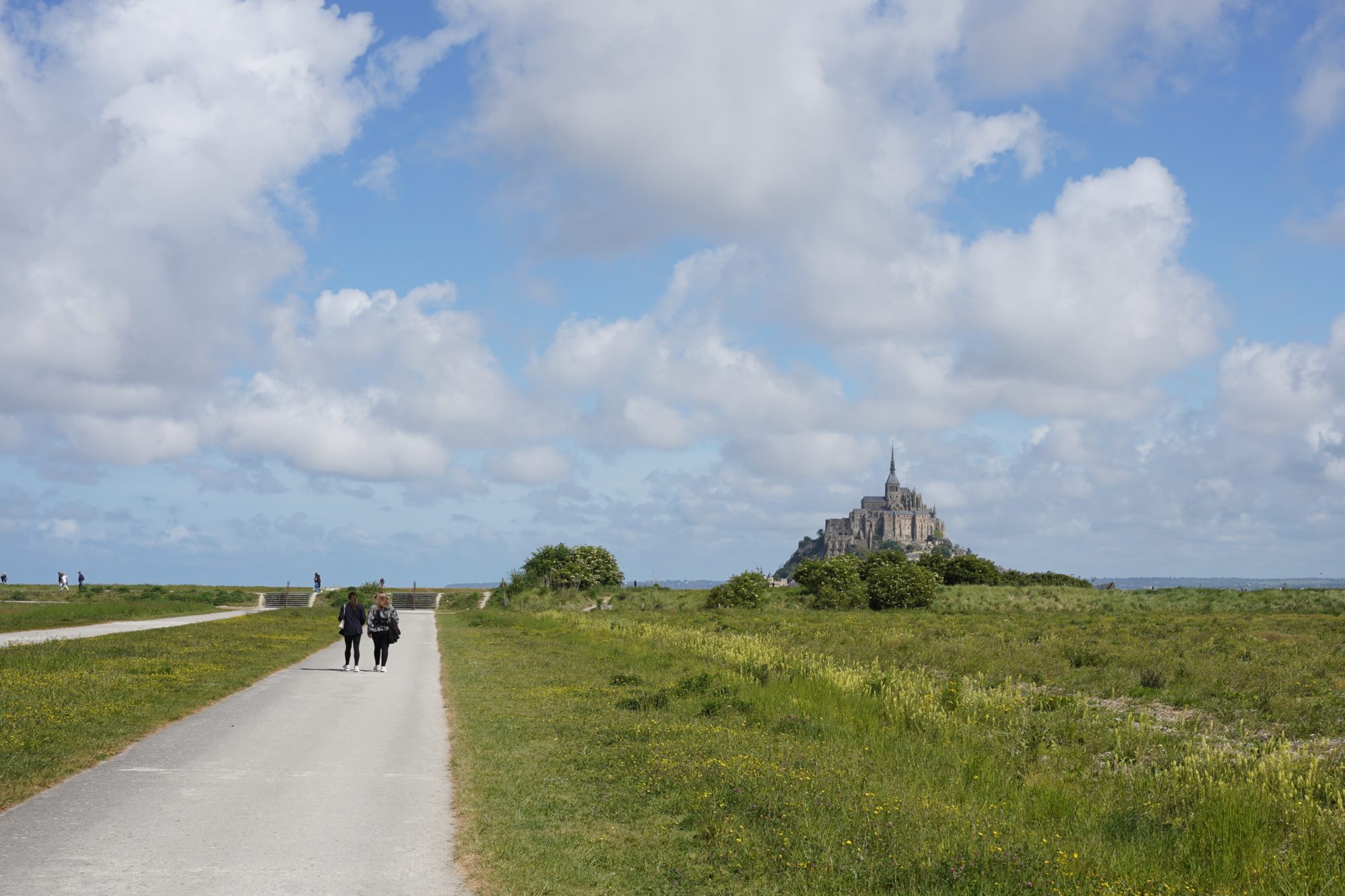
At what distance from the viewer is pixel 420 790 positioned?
36.0 feet

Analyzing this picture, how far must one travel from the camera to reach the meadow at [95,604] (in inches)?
1618

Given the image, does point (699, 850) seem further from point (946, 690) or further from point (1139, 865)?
point (946, 690)

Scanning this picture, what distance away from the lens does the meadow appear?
41094 millimetres

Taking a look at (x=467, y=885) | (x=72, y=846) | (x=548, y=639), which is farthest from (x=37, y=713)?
(x=548, y=639)

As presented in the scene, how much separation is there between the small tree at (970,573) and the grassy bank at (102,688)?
7107 centimetres

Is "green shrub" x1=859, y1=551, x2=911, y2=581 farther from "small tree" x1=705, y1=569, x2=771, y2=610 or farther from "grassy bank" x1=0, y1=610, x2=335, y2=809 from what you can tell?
"grassy bank" x1=0, y1=610, x2=335, y2=809

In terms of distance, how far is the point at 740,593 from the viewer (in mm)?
71938

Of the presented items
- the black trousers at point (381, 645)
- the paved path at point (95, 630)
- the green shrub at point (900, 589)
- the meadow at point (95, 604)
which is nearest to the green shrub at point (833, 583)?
the green shrub at point (900, 589)

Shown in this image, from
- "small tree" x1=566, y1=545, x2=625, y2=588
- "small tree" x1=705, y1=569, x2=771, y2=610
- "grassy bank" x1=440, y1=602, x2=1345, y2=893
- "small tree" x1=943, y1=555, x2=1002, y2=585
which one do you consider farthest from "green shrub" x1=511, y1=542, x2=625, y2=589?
"grassy bank" x1=440, y1=602, x2=1345, y2=893

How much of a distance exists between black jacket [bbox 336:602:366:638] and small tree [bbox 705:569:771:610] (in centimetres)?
4585

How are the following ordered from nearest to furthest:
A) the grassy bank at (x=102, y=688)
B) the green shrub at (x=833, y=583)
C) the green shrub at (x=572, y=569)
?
the grassy bank at (x=102, y=688), the green shrub at (x=833, y=583), the green shrub at (x=572, y=569)

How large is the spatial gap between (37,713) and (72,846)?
24.3ft

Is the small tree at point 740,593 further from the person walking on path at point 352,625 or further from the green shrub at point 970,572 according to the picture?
the person walking on path at point 352,625

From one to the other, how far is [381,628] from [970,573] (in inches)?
3034
